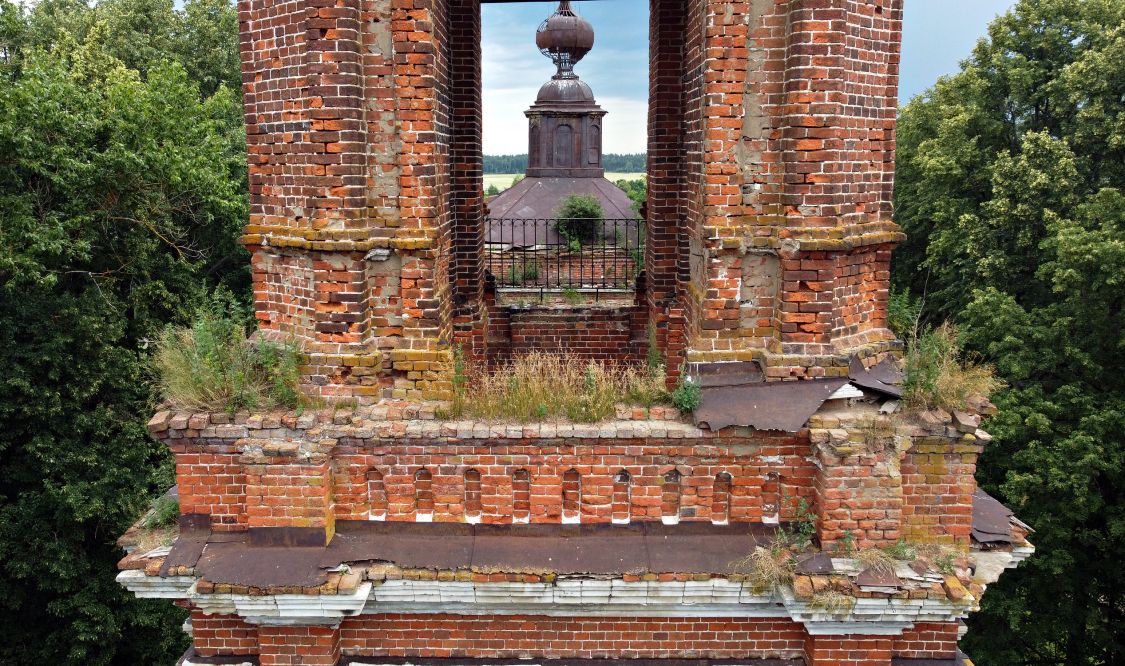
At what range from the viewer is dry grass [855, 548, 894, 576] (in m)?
4.88

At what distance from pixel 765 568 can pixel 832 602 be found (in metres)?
0.42

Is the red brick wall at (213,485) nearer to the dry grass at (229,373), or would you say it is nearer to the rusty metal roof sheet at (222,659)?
the dry grass at (229,373)

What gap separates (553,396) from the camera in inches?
213

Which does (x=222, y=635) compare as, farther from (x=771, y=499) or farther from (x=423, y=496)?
(x=771, y=499)

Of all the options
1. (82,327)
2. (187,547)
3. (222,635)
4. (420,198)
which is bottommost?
(222,635)

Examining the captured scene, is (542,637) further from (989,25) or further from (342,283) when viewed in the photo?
(989,25)

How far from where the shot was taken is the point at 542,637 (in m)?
5.29

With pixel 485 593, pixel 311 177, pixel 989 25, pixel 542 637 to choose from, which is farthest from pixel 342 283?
pixel 989 25

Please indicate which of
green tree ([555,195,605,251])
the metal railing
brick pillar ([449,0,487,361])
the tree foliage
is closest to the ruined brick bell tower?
brick pillar ([449,0,487,361])

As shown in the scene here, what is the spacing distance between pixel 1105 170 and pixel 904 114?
7885 millimetres

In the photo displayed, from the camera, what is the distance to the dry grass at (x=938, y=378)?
518 cm

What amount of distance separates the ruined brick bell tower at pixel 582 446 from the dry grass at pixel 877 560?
12mm

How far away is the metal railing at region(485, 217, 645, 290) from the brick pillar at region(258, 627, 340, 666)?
7646mm

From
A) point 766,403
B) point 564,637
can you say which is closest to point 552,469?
point 564,637
